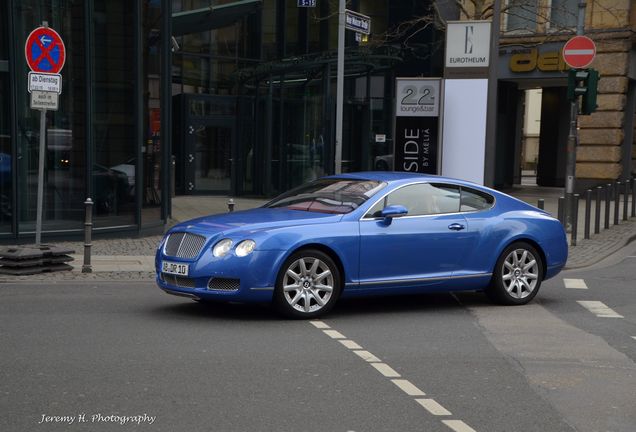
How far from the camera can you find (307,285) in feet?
28.5

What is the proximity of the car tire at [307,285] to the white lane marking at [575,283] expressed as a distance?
436 cm

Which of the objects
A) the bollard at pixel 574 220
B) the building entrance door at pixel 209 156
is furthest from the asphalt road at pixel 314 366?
the building entrance door at pixel 209 156

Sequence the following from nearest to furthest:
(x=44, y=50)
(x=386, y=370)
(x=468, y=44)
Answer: (x=386, y=370), (x=44, y=50), (x=468, y=44)

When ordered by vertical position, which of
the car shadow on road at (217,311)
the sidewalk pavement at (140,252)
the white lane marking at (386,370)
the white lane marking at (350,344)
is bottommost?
the sidewalk pavement at (140,252)

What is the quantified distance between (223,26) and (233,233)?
19655 millimetres

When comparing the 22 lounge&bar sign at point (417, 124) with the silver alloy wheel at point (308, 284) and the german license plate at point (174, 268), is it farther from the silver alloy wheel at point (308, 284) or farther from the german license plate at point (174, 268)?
the german license plate at point (174, 268)

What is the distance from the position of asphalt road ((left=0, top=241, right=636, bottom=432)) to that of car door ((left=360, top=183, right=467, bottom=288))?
43 centimetres

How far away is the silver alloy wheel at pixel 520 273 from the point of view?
32.8 feet

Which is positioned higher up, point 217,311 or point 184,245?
point 184,245

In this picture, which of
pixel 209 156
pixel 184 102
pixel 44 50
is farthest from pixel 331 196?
pixel 209 156

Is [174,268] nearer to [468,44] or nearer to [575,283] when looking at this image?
[575,283]

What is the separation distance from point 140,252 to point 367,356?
765cm

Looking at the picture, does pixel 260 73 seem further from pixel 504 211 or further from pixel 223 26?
pixel 504 211

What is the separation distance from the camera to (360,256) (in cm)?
891
